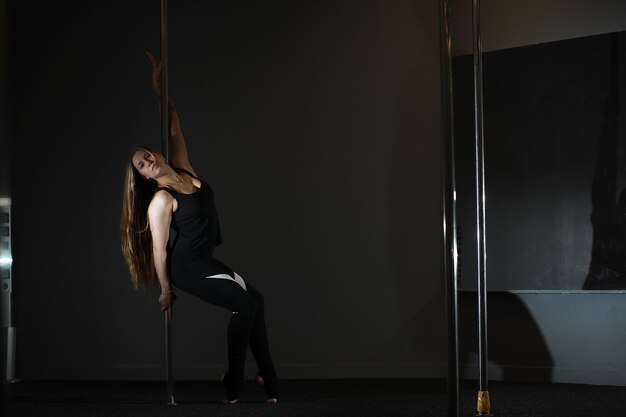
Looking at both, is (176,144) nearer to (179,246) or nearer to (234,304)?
Answer: (179,246)

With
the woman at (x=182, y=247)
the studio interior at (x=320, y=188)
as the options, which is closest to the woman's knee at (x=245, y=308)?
the woman at (x=182, y=247)

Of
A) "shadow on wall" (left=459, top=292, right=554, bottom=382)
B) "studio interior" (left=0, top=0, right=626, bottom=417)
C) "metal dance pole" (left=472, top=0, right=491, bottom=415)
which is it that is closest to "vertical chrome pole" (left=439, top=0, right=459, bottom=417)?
"metal dance pole" (left=472, top=0, right=491, bottom=415)

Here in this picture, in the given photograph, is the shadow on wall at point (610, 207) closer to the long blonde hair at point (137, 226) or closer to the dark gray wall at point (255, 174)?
the dark gray wall at point (255, 174)

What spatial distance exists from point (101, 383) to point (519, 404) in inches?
101

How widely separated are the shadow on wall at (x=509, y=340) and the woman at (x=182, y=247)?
1578 millimetres

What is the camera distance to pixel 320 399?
4375 mm

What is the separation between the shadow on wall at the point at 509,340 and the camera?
5.05 meters

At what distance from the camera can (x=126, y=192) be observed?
13.3ft

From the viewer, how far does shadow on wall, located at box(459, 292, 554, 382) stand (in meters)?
5.05

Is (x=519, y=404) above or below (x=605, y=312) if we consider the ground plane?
below

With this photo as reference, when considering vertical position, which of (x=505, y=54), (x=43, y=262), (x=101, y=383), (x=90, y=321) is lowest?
(x=101, y=383)

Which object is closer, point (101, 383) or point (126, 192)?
point (126, 192)

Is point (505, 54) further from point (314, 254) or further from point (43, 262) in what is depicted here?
point (43, 262)

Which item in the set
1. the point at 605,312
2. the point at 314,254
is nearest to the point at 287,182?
the point at 314,254
